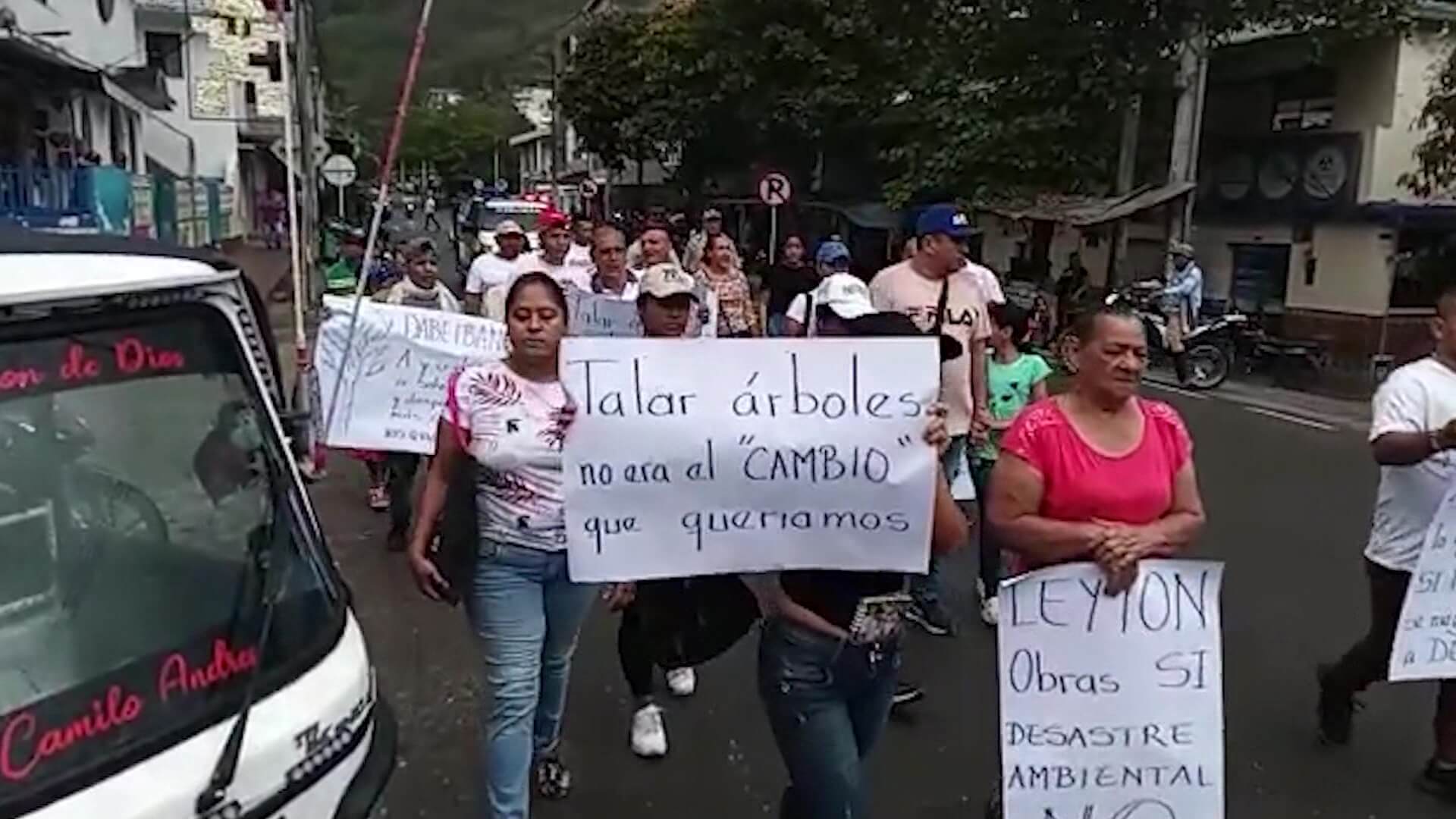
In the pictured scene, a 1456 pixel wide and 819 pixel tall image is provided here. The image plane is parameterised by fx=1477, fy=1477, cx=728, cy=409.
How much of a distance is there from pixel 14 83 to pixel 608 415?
67.1 feet

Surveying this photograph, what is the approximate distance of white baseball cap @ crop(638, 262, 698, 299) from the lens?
5.04 meters

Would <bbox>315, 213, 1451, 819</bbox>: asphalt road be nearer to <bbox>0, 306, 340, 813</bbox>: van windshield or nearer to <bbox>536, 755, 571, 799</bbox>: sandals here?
<bbox>536, 755, 571, 799</bbox>: sandals

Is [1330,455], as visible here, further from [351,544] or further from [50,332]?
[50,332]

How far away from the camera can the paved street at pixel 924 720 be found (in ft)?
15.4

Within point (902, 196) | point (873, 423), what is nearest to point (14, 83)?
point (902, 196)

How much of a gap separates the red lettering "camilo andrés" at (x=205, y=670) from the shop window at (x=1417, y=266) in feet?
65.4

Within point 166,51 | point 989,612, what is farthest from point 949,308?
point 166,51

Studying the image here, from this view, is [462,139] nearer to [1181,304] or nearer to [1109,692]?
[1181,304]

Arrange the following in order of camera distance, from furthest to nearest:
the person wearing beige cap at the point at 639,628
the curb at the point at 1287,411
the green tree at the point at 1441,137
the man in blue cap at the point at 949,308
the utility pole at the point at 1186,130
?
the utility pole at the point at 1186,130 → the green tree at the point at 1441,137 → the curb at the point at 1287,411 → the man in blue cap at the point at 949,308 → the person wearing beige cap at the point at 639,628

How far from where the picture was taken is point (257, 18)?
83.0ft

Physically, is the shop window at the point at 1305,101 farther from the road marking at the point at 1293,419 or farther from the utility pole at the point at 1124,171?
the road marking at the point at 1293,419

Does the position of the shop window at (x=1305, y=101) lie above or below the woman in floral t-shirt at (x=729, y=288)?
above

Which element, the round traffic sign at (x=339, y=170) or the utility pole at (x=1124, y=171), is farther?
the round traffic sign at (x=339, y=170)

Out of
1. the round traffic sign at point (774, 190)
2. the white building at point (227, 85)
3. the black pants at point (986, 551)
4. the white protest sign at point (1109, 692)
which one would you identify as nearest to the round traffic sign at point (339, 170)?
the white building at point (227, 85)
